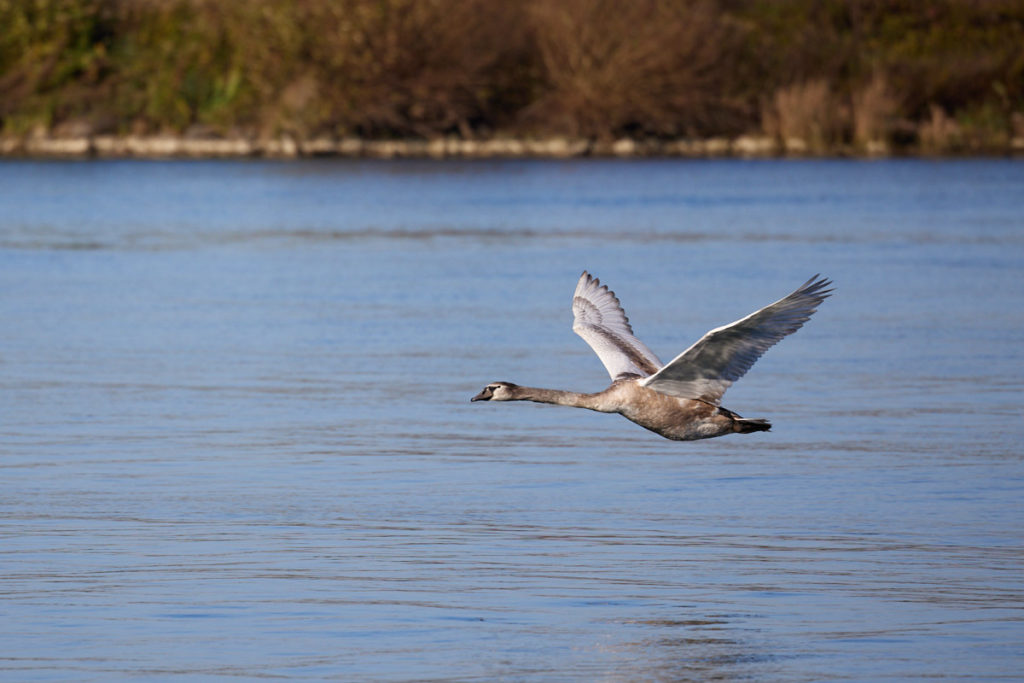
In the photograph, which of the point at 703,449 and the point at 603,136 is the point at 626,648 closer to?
the point at 703,449

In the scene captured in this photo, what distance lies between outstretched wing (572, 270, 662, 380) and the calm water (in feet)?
2.20

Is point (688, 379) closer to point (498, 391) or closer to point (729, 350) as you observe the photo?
point (729, 350)

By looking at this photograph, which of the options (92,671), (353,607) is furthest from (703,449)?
(92,671)

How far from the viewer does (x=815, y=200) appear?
1355 inches

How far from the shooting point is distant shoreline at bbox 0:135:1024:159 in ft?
168

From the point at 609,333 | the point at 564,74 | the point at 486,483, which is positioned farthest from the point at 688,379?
the point at 564,74

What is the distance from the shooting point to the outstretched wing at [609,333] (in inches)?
375

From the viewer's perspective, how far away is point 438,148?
2169 inches

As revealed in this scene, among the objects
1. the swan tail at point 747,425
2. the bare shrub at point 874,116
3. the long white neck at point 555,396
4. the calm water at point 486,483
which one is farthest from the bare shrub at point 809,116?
the swan tail at point 747,425

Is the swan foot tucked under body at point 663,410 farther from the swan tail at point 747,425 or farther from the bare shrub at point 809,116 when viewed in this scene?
the bare shrub at point 809,116

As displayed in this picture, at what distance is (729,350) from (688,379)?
0.24m

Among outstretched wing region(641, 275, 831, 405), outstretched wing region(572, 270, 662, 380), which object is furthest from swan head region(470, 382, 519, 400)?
outstretched wing region(641, 275, 831, 405)

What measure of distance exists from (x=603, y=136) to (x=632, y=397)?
44.3 meters

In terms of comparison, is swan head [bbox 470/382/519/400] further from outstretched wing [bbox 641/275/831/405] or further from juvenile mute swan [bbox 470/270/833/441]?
outstretched wing [bbox 641/275/831/405]
